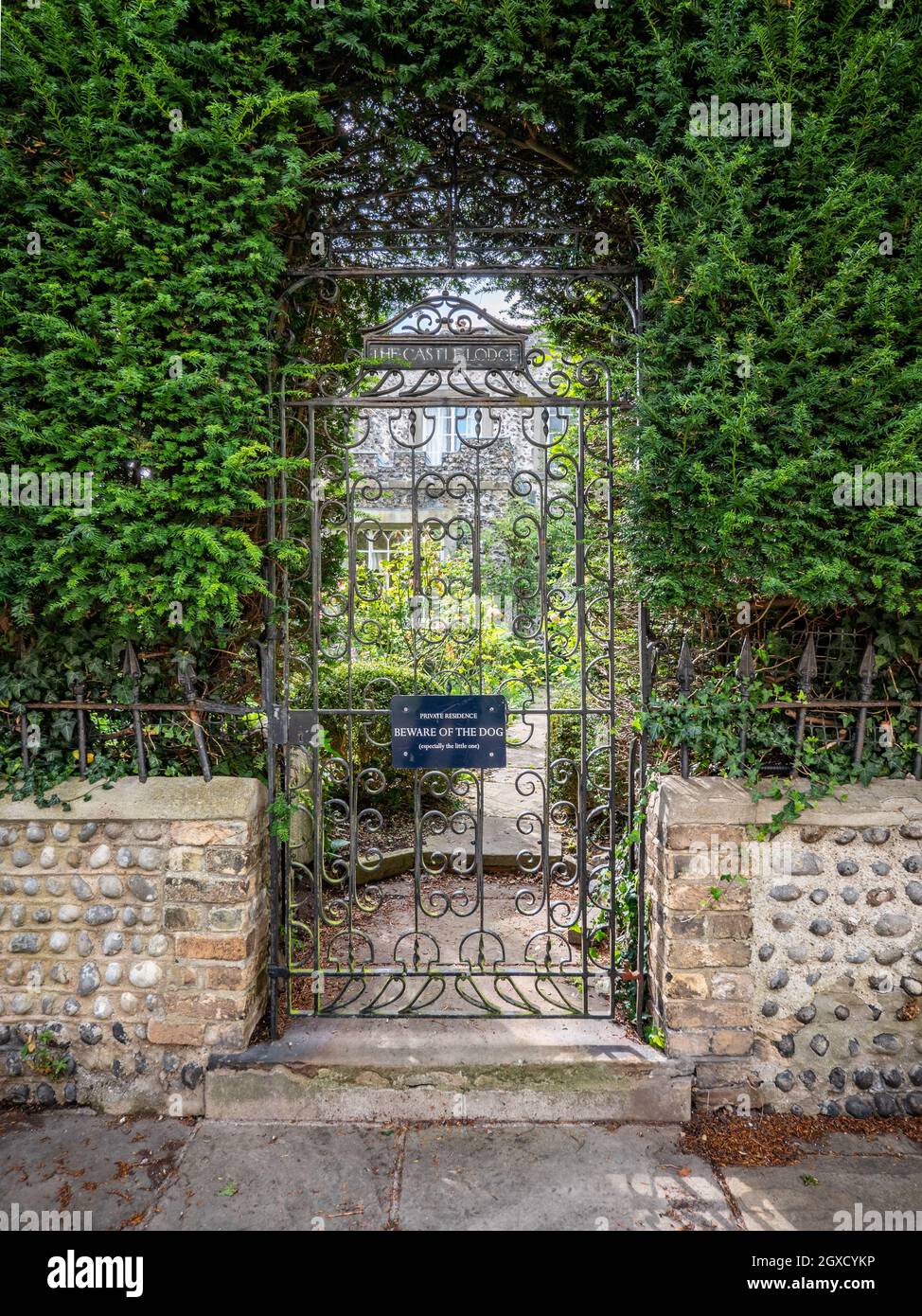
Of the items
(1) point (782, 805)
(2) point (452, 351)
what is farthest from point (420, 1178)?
(2) point (452, 351)

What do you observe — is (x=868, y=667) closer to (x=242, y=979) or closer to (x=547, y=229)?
(x=547, y=229)

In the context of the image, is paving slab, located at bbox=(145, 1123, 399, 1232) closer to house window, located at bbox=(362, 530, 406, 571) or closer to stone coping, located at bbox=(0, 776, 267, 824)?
stone coping, located at bbox=(0, 776, 267, 824)

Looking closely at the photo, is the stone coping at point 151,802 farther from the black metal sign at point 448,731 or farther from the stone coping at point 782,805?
the stone coping at point 782,805

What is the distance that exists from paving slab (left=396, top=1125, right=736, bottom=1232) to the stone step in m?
0.07

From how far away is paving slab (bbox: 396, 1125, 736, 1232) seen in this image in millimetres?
2281

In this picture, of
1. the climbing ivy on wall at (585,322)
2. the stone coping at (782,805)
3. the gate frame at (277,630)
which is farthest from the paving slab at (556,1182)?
the climbing ivy on wall at (585,322)

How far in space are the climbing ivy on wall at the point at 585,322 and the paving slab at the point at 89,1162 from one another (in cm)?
199

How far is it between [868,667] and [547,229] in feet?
7.97

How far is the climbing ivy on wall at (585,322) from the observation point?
2465 mm

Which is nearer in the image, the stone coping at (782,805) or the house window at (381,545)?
the stone coping at (782,805)

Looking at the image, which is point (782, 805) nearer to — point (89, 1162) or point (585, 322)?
point (585, 322)

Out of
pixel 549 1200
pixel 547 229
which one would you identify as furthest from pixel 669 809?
pixel 547 229

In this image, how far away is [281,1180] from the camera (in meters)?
2.45

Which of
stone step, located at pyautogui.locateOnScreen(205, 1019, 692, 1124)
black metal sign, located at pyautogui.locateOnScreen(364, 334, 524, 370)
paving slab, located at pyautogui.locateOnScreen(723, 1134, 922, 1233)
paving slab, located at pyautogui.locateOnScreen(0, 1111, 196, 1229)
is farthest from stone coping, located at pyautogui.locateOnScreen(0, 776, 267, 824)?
paving slab, located at pyautogui.locateOnScreen(723, 1134, 922, 1233)
